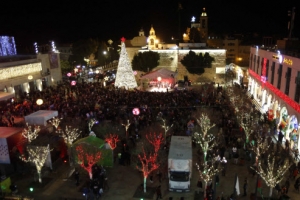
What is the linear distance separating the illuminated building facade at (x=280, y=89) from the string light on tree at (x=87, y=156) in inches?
453

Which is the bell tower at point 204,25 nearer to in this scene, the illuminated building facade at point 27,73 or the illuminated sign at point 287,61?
the illuminated building facade at point 27,73

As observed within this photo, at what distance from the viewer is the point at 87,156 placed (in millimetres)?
13836

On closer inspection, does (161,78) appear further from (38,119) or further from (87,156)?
(87,156)

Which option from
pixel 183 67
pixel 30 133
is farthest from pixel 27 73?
pixel 183 67

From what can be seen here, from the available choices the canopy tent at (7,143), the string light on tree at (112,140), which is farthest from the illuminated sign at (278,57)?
the canopy tent at (7,143)

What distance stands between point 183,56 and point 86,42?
25.0 meters

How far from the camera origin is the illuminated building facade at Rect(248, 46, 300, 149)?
1764 centimetres

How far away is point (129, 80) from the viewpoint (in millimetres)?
31141

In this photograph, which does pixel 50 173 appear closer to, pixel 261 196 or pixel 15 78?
pixel 261 196

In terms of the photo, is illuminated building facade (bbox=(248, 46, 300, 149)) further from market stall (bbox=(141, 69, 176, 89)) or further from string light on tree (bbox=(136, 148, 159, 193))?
market stall (bbox=(141, 69, 176, 89))

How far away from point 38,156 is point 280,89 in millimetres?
17250

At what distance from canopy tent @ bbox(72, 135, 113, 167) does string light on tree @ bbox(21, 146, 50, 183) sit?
→ 4.63 feet

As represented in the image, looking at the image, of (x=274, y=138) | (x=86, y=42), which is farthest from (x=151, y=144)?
(x=86, y=42)

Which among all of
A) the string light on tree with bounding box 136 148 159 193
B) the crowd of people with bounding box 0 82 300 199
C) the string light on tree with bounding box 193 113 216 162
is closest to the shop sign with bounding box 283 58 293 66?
the crowd of people with bounding box 0 82 300 199
